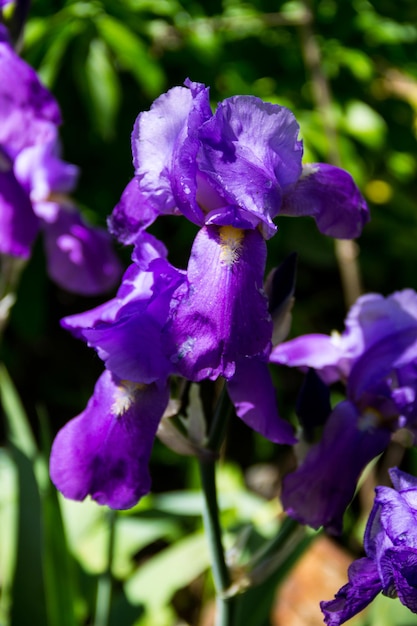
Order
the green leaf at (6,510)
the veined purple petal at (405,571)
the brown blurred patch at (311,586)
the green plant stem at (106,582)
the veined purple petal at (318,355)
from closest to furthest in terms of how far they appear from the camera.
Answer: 1. the veined purple petal at (405,571)
2. the veined purple petal at (318,355)
3. the green plant stem at (106,582)
4. the green leaf at (6,510)
5. the brown blurred patch at (311,586)

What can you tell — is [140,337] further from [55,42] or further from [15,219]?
[55,42]

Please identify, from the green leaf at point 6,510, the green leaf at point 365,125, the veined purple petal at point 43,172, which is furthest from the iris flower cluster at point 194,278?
the green leaf at point 365,125

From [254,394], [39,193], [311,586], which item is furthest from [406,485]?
[311,586]

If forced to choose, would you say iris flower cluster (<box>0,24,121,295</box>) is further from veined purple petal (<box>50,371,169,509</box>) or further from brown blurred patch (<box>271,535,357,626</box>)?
brown blurred patch (<box>271,535,357,626</box>)

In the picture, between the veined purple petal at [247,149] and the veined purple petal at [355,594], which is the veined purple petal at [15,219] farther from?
the veined purple petal at [355,594]

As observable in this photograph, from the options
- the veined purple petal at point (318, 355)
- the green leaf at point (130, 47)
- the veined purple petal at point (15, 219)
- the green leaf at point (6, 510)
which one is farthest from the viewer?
the green leaf at point (6, 510)

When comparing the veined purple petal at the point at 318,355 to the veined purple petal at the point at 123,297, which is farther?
the veined purple petal at the point at 318,355

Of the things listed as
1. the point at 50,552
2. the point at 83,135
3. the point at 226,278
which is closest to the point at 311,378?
the point at 226,278

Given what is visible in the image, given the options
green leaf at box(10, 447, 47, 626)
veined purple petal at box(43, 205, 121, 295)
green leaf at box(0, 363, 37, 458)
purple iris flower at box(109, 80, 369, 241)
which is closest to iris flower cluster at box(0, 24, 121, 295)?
veined purple petal at box(43, 205, 121, 295)

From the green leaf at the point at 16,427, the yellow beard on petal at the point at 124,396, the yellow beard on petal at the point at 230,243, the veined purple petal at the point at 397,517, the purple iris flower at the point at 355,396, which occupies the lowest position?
the green leaf at the point at 16,427

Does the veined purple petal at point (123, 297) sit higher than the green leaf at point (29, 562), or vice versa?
the veined purple petal at point (123, 297)
